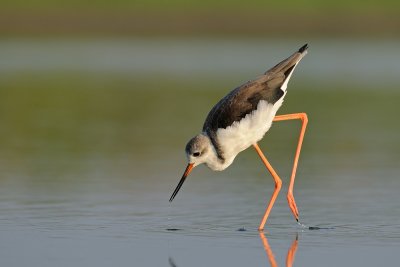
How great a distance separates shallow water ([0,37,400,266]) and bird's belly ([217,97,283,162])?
0.59m

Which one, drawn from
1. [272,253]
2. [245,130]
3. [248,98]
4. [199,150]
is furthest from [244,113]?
[272,253]

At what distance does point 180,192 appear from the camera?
10508 millimetres

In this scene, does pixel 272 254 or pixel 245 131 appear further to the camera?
pixel 245 131

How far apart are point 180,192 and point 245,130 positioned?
1.64 m

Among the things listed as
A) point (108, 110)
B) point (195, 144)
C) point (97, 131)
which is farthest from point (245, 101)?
point (108, 110)

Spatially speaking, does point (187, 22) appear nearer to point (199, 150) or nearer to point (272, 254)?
point (199, 150)

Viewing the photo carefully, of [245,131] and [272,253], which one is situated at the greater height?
[245,131]

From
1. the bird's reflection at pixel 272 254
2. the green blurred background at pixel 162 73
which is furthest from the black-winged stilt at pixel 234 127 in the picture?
the green blurred background at pixel 162 73

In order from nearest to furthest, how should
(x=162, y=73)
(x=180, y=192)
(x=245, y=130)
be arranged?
(x=245, y=130), (x=180, y=192), (x=162, y=73)

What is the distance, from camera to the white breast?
8992mm

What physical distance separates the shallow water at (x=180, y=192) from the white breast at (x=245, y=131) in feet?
1.92

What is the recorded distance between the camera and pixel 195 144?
8.95m

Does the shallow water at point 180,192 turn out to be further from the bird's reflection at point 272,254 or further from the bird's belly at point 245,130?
the bird's belly at point 245,130

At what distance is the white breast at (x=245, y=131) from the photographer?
8992 millimetres
